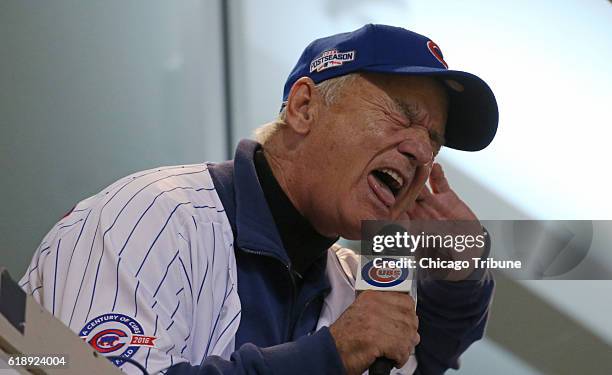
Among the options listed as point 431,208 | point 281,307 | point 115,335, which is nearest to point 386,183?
point 431,208

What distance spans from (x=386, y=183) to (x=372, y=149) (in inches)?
2.7

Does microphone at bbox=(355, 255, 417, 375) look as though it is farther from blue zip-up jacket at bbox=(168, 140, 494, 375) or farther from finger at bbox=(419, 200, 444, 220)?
finger at bbox=(419, 200, 444, 220)

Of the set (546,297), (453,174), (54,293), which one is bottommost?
(546,297)

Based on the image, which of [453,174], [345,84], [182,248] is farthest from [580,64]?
[182,248]

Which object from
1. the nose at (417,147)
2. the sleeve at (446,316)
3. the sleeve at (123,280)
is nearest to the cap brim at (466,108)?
the nose at (417,147)

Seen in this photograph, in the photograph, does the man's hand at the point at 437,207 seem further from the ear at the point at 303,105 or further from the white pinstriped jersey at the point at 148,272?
the white pinstriped jersey at the point at 148,272

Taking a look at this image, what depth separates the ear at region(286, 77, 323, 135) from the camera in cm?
182

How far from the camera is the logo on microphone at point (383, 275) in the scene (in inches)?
58.6

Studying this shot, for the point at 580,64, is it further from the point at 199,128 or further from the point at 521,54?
the point at 199,128

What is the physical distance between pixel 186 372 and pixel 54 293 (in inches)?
10.1

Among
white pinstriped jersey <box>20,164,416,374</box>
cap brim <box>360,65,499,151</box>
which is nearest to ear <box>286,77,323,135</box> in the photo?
cap brim <box>360,65,499,151</box>

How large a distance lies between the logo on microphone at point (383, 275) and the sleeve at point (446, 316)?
Answer: 354 millimetres

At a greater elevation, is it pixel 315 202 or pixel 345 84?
pixel 345 84

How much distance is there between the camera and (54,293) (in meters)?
1.49
